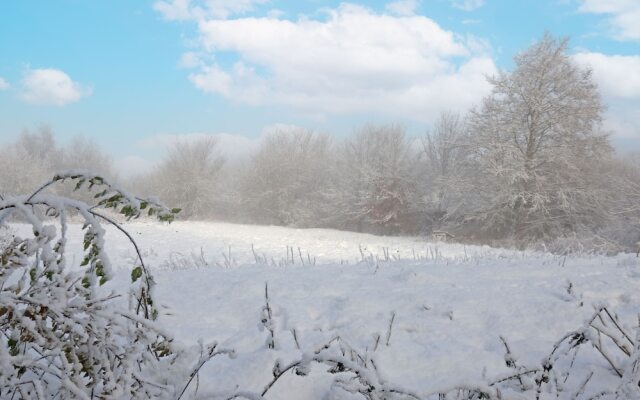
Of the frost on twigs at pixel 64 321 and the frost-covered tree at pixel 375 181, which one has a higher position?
the frost-covered tree at pixel 375 181

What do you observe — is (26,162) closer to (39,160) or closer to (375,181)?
(39,160)

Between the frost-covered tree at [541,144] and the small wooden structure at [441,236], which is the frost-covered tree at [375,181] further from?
the frost-covered tree at [541,144]

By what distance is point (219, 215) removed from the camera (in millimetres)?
39375

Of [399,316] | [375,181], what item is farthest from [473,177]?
[399,316]

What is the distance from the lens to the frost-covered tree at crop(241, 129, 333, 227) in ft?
113

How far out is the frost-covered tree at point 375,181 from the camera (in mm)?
29172

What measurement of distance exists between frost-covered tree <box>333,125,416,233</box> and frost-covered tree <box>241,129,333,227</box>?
2.67 metres

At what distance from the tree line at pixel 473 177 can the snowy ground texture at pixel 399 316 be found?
10.5 metres

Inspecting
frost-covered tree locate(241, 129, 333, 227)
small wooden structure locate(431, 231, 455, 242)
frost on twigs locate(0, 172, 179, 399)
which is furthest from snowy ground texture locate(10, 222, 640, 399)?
frost-covered tree locate(241, 129, 333, 227)

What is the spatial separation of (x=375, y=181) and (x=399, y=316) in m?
26.2

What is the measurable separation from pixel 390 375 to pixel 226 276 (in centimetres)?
339

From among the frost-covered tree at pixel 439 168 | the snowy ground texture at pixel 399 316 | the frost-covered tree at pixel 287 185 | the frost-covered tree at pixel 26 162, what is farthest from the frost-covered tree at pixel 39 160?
the snowy ground texture at pixel 399 316

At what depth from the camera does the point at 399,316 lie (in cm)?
355

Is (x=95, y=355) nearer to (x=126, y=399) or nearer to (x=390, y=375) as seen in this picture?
(x=126, y=399)
